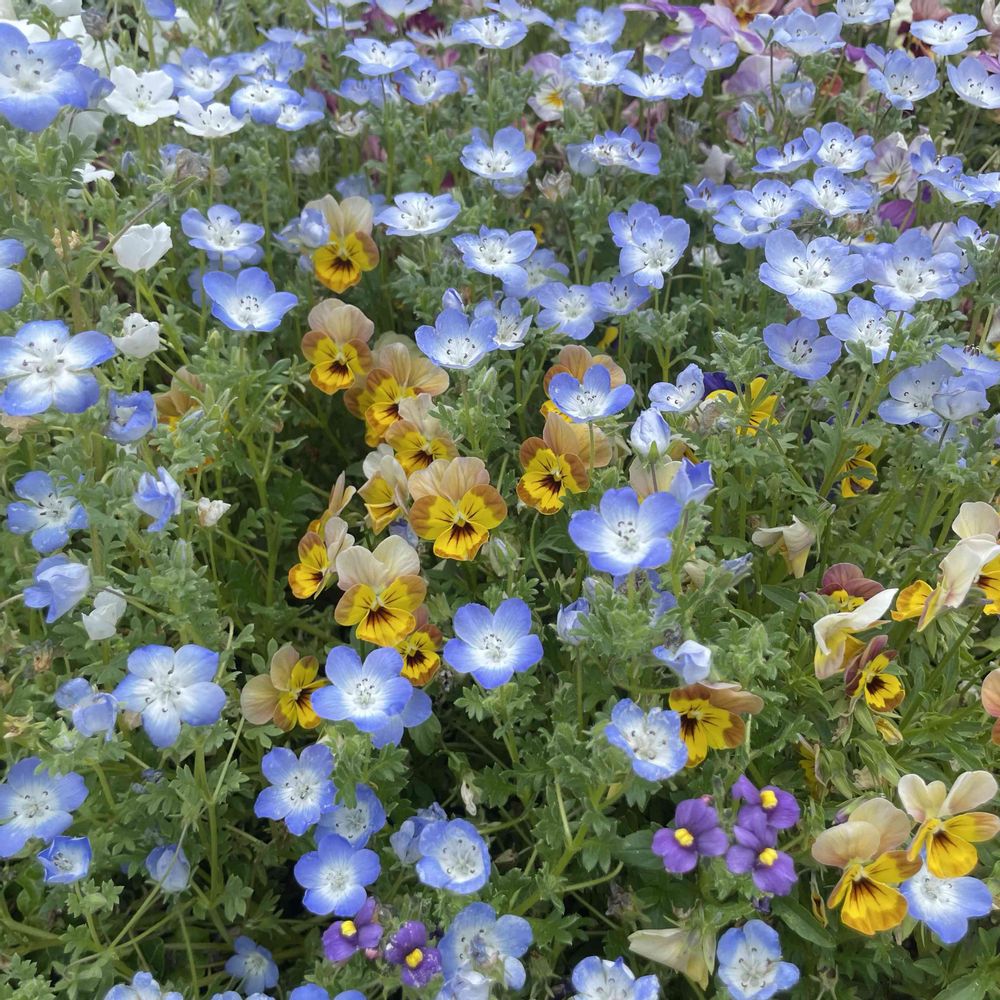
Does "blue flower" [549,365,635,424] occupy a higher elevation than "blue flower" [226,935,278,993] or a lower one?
higher

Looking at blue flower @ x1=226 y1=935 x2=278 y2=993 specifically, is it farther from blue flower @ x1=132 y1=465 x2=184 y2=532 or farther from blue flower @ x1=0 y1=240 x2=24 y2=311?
blue flower @ x1=0 y1=240 x2=24 y2=311

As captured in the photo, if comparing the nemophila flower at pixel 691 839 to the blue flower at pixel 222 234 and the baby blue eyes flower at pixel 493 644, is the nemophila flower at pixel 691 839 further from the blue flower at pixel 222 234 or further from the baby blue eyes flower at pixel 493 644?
the blue flower at pixel 222 234

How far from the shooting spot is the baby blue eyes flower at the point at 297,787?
1975 millimetres

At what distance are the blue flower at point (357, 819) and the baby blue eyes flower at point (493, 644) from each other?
29 cm

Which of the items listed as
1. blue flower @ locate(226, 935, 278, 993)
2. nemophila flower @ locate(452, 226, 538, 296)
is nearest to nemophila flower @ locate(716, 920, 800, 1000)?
blue flower @ locate(226, 935, 278, 993)

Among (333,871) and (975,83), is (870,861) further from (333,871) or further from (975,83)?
(975,83)

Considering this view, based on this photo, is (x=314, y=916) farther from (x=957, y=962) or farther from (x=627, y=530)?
(x=957, y=962)

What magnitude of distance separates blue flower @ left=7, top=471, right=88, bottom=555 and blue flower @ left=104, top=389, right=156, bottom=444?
224 millimetres

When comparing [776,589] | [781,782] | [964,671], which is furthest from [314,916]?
[964,671]

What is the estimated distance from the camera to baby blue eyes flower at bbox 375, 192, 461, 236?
2742 mm

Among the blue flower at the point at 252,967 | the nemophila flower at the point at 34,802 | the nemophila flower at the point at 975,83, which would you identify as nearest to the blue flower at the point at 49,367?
the nemophila flower at the point at 34,802

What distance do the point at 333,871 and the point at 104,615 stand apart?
612mm

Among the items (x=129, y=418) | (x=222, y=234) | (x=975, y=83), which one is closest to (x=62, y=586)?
(x=129, y=418)

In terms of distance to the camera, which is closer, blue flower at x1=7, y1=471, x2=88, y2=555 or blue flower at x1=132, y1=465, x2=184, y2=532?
blue flower at x1=132, y1=465, x2=184, y2=532
